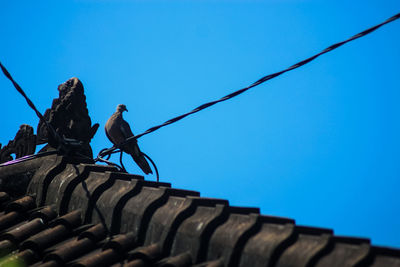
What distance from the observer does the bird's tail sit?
904 centimetres

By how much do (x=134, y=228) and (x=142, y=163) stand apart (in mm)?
4713

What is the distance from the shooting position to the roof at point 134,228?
Result: 317 cm

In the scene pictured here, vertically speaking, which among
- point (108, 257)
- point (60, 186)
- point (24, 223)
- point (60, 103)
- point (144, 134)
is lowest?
point (108, 257)

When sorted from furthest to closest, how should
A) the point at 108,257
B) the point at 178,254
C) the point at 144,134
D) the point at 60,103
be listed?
the point at 60,103
the point at 144,134
the point at 108,257
the point at 178,254

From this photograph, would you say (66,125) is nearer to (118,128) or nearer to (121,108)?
(118,128)

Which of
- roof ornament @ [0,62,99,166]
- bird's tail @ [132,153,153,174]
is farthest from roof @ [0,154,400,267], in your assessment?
bird's tail @ [132,153,153,174]

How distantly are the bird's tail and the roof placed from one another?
9.66 ft

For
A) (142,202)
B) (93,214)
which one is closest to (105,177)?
(93,214)

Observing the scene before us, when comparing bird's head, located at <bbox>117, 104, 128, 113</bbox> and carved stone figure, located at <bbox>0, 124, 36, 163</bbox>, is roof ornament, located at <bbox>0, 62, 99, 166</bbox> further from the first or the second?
bird's head, located at <bbox>117, 104, 128, 113</bbox>

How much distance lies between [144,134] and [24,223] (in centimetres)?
159

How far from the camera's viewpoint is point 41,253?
4.54 meters


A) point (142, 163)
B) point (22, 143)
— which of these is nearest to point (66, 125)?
point (22, 143)

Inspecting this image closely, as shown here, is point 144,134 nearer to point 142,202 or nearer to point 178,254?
point 142,202

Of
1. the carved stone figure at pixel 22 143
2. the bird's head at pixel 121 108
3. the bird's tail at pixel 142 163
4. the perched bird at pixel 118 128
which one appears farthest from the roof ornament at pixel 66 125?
the bird's head at pixel 121 108
